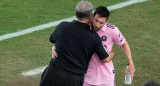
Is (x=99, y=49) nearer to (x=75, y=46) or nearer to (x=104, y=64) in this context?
(x=75, y=46)

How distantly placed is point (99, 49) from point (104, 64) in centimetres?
50

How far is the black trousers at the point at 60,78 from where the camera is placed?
5.66 m

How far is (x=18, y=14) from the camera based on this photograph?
448 inches

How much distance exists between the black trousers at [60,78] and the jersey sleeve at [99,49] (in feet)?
1.21

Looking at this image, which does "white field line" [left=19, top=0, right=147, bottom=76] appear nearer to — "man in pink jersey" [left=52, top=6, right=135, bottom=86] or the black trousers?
"man in pink jersey" [left=52, top=6, right=135, bottom=86]

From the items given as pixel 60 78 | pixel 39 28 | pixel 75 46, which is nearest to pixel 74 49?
pixel 75 46

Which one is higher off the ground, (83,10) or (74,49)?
(83,10)

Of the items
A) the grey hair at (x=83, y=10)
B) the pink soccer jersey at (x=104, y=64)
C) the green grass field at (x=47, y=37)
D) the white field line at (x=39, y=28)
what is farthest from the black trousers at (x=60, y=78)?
the white field line at (x=39, y=28)

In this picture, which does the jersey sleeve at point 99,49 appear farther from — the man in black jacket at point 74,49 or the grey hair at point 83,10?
the grey hair at point 83,10

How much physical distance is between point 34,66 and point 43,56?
45cm

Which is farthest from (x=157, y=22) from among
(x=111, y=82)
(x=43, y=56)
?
(x=111, y=82)

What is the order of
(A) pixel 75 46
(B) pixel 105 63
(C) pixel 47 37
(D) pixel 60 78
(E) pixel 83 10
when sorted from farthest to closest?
(C) pixel 47 37
(B) pixel 105 63
(D) pixel 60 78
(A) pixel 75 46
(E) pixel 83 10

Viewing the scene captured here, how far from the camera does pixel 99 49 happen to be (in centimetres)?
559

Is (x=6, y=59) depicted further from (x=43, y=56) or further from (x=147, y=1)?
(x=147, y=1)
